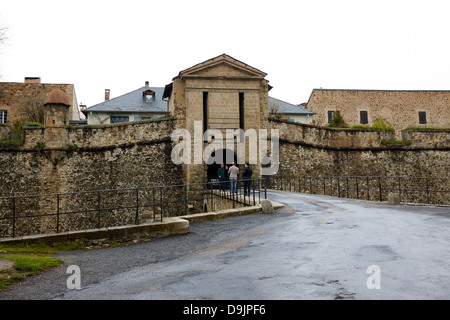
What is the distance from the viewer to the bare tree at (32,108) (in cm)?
3362

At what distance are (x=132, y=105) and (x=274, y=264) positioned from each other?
30546mm

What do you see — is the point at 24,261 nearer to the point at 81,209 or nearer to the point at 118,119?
the point at 81,209

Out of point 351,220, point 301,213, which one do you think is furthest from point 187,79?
point 351,220

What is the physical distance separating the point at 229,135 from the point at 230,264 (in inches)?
657

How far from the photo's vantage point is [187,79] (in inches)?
876

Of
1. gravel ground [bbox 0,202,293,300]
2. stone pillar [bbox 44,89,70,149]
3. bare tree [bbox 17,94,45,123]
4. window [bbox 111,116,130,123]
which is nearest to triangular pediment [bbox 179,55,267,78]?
stone pillar [bbox 44,89,70,149]

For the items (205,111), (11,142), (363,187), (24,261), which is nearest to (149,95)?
(205,111)

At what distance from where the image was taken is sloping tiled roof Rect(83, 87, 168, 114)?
1302 inches

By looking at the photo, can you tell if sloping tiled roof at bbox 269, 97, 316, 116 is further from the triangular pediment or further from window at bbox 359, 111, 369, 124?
the triangular pediment

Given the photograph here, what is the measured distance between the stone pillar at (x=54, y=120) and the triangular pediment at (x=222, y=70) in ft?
24.5

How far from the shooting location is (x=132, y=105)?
34.2m

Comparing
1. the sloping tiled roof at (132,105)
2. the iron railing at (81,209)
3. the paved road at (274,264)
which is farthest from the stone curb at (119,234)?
the sloping tiled roof at (132,105)

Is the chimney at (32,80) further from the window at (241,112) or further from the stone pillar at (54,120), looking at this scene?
the window at (241,112)

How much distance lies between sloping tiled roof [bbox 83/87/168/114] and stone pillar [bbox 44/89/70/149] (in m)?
10.4
